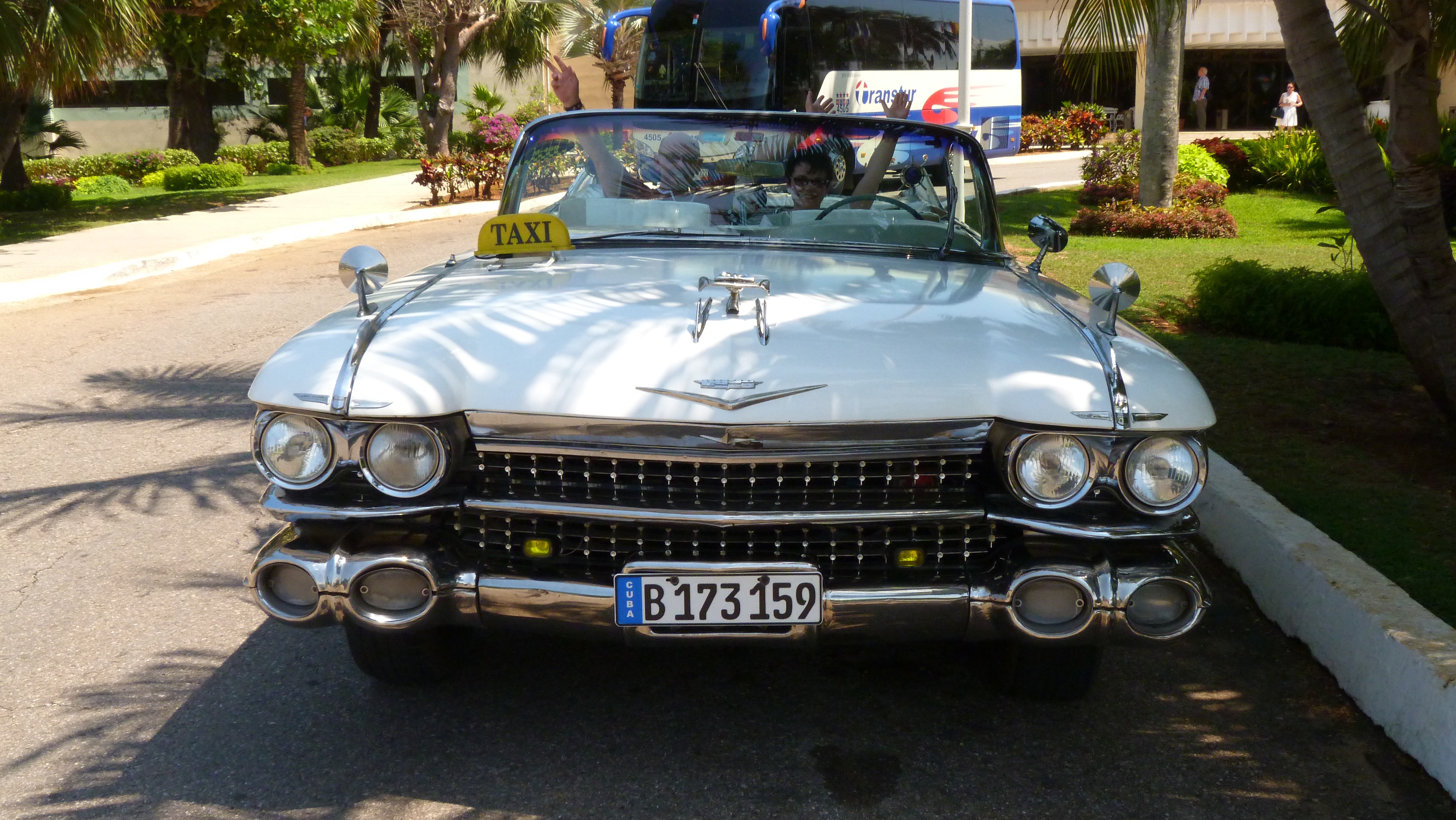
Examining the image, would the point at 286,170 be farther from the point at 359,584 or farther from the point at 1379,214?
the point at 359,584

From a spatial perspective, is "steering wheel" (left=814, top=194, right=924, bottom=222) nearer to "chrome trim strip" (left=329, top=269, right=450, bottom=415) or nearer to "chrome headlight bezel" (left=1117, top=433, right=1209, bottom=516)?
"chrome trim strip" (left=329, top=269, right=450, bottom=415)

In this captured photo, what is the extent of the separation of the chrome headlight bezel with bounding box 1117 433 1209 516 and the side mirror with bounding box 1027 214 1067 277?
146cm

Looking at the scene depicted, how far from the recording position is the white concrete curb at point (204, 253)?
1207 cm

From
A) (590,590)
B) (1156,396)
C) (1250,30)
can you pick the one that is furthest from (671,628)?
(1250,30)

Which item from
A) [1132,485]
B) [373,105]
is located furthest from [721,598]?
[373,105]

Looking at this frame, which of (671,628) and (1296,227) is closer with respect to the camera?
(671,628)

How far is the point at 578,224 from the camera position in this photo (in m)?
4.23

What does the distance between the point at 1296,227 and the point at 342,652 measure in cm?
1523

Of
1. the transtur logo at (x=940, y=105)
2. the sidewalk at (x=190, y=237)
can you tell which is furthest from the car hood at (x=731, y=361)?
the transtur logo at (x=940, y=105)

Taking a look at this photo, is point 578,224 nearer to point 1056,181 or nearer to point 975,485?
point 975,485

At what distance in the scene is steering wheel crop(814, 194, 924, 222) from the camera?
13.8 feet

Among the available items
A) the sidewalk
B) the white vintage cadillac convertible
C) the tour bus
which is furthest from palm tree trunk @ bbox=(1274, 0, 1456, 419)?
the tour bus

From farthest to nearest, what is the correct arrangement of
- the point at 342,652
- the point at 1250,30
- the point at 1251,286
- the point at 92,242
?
the point at 1250,30, the point at 92,242, the point at 1251,286, the point at 342,652

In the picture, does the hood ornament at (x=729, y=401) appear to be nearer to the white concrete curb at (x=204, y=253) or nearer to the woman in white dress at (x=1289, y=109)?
the white concrete curb at (x=204, y=253)
